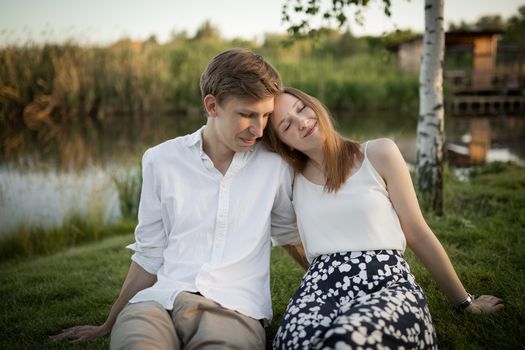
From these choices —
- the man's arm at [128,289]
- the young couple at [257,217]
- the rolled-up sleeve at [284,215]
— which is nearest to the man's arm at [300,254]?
the rolled-up sleeve at [284,215]

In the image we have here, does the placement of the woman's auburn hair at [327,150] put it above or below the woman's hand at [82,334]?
above

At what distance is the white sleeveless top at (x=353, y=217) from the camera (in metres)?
2.03

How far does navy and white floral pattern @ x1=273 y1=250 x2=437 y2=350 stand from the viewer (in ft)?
4.99

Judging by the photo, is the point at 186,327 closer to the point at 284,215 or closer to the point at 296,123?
the point at 284,215

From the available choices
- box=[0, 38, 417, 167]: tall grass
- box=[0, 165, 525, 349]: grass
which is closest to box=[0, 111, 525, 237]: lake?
box=[0, 38, 417, 167]: tall grass

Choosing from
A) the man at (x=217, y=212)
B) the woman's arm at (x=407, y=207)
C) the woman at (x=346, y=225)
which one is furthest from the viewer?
the woman's arm at (x=407, y=207)

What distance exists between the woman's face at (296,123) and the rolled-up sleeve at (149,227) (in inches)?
24.9

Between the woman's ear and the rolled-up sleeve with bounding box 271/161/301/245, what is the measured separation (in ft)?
1.38

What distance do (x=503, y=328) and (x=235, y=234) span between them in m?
1.34

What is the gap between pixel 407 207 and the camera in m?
2.11

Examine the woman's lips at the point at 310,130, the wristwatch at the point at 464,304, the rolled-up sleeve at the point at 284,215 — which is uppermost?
the woman's lips at the point at 310,130

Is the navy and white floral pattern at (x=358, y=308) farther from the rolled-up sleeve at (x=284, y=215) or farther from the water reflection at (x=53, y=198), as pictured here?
the water reflection at (x=53, y=198)

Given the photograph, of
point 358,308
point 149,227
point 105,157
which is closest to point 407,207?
point 358,308

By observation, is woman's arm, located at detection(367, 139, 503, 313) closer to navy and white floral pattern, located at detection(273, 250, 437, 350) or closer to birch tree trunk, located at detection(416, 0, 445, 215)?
navy and white floral pattern, located at detection(273, 250, 437, 350)
